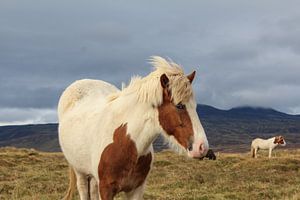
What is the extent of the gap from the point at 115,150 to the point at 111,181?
18.1 inches

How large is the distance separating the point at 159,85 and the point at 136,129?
0.79 meters

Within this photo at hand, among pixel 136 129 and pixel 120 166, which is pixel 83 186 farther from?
pixel 136 129

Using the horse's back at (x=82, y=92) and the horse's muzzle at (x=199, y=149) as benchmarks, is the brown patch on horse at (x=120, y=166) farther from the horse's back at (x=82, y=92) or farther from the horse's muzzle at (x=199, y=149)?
the horse's back at (x=82, y=92)

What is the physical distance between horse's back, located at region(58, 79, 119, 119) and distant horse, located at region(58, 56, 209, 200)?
134 cm

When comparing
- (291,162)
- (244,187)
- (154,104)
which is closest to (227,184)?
(244,187)

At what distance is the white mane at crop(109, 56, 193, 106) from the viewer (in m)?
6.61

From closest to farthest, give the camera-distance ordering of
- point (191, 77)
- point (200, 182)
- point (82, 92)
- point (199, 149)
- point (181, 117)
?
1. point (199, 149)
2. point (181, 117)
3. point (191, 77)
4. point (82, 92)
5. point (200, 182)

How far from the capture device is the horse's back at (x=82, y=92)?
A: 33.7 feet

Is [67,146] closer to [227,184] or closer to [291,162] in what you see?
[227,184]

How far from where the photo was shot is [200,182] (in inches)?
672

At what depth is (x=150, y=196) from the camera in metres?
13.5

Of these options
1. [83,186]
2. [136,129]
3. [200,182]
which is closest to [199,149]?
[136,129]

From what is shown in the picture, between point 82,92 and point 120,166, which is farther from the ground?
point 82,92

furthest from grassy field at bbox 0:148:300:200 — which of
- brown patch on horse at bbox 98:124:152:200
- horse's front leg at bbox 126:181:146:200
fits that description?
brown patch on horse at bbox 98:124:152:200
